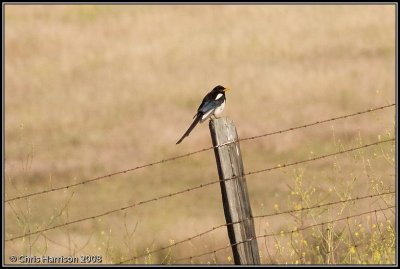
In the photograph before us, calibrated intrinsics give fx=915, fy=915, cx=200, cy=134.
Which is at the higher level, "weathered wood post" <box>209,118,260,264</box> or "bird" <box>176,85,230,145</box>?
"bird" <box>176,85,230,145</box>

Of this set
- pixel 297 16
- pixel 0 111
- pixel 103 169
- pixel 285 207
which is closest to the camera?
pixel 0 111

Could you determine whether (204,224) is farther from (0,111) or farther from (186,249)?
(0,111)

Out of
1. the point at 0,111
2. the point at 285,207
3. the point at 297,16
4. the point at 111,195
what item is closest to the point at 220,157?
the point at 0,111

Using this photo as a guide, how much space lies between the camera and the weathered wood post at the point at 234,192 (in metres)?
8.15

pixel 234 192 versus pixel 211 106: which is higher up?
pixel 211 106

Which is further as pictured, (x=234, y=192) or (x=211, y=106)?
(x=211, y=106)

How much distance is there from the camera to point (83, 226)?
14.4 meters

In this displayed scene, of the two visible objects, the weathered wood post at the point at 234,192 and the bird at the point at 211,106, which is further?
the bird at the point at 211,106

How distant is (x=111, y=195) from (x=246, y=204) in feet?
27.4

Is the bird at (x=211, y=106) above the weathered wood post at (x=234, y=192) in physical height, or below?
above

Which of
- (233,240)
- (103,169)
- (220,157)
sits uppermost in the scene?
(103,169)

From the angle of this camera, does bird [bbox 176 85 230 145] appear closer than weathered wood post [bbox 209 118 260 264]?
No

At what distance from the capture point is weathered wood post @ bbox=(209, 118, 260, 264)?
26.7ft

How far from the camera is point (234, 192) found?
8.16m
